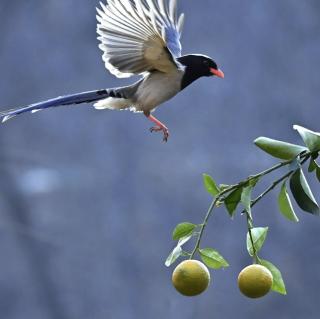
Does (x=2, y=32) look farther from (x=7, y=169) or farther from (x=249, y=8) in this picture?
(x=249, y=8)

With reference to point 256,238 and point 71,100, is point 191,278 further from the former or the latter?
point 71,100

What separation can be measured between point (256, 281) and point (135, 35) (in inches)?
17.1

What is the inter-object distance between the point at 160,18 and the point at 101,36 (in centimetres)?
7

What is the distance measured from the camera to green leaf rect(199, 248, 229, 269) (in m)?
0.94

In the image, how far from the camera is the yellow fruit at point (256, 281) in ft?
3.00

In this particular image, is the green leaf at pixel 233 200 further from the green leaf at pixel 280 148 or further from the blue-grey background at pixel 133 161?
the blue-grey background at pixel 133 161

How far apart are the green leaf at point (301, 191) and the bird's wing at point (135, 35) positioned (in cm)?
32

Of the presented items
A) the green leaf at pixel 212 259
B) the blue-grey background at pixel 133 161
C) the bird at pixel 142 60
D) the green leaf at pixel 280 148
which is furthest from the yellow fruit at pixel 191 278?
the blue-grey background at pixel 133 161

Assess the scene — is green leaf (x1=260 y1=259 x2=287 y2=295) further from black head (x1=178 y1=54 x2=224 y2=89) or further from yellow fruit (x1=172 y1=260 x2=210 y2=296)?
black head (x1=178 y1=54 x2=224 y2=89)

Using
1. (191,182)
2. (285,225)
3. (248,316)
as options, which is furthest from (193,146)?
(248,316)

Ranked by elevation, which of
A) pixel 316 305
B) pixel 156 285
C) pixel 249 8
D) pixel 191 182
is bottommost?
pixel 316 305

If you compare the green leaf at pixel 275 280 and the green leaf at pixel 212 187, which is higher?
the green leaf at pixel 212 187

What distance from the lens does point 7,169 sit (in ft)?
17.3

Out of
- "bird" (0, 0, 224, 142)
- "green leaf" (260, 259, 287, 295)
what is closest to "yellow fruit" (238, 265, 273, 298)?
"green leaf" (260, 259, 287, 295)
